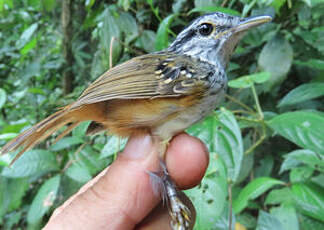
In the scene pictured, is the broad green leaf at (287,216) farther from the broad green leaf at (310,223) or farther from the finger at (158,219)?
the finger at (158,219)

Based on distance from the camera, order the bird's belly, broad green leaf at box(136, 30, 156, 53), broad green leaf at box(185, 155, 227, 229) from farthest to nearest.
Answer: broad green leaf at box(136, 30, 156, 53)
the bird's belly
broad green leaf at box(185, 155, 227, 229)

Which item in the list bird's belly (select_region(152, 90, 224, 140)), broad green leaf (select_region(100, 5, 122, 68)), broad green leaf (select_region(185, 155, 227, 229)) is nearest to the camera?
broad green leaf (select_region(185, 155, 227, 229))

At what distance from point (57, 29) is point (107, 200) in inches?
156

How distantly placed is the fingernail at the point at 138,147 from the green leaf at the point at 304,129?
21.7 inches

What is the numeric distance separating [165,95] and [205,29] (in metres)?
0.40

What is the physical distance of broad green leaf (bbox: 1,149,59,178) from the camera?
1415mm

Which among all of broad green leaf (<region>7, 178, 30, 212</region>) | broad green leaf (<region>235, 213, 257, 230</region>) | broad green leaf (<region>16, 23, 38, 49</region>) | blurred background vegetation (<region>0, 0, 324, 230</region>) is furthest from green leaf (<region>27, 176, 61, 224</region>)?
broad green leaf (<region>16, 23, 38, 49</region>)

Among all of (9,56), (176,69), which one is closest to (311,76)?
(176,69)

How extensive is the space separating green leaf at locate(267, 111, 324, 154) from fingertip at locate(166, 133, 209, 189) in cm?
36

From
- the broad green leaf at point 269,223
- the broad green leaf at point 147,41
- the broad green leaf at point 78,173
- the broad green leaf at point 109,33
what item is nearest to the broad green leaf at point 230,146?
the broad green leaf at point 269,223

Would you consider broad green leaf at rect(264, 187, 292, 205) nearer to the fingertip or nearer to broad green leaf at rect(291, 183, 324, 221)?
broad green leaf at rect(291, 183, 324, 221)

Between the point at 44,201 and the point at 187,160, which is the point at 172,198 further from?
the point at 44,201

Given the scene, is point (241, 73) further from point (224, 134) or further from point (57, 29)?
point (57, 29)

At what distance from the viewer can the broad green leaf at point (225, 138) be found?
1.16m
